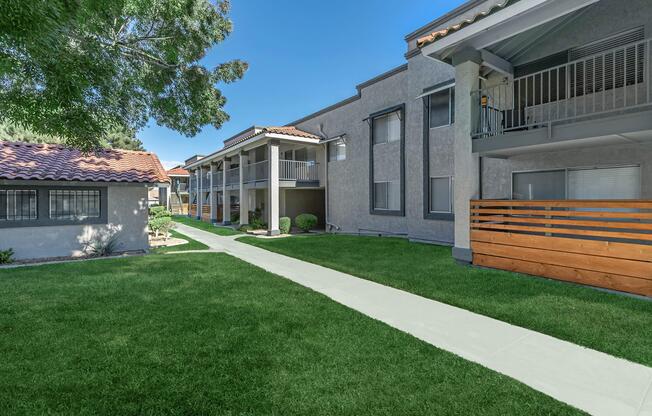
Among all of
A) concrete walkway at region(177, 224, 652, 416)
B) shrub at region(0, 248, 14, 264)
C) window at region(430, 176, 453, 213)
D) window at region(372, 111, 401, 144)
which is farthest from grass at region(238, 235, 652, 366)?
shrub at region(0, 248, 14, 264)

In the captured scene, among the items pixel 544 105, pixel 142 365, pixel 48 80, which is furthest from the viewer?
pixel 544 105

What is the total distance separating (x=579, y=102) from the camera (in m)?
8.21

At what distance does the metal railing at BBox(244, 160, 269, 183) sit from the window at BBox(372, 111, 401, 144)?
21.7 ft

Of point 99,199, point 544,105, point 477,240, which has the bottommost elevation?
point 477,240

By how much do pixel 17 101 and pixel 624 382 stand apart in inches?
366

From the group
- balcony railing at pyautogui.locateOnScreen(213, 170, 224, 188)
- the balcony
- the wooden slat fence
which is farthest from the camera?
balcony railing at pyautogui.locateOnScreen(213, 170, 224, 188)

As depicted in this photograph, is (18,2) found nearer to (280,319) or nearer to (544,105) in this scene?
(280,319)

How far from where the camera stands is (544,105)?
892 centimetres

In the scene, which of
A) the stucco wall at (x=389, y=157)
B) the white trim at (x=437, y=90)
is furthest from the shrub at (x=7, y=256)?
the white trim at (x=437, y=90)

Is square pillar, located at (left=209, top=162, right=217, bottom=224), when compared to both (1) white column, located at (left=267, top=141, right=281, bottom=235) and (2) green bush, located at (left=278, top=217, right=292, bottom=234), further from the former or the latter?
(1) white column, located at (left=267, top=141, right=281, bottom=235)

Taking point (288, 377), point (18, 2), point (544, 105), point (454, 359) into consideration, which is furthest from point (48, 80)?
point (544, 105)

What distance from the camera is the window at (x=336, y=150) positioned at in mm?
18203

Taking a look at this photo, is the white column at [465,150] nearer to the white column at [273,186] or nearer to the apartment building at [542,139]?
the apartment building at [542,139]

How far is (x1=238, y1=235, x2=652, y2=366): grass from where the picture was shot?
14.2 ft
